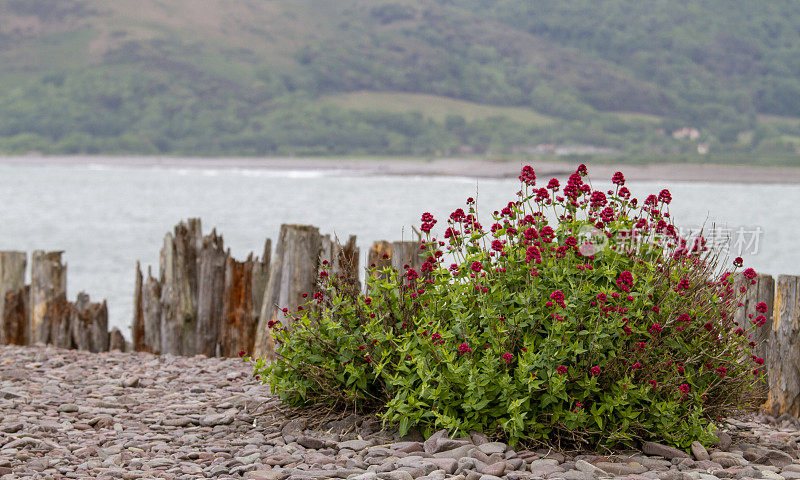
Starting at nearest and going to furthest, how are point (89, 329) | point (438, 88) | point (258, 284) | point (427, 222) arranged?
point (427, 222) < point (258, 284) < point (89, 329) < point (438, 88)

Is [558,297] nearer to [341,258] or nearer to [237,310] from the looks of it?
[341,258]

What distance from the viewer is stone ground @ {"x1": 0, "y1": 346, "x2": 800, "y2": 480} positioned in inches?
163

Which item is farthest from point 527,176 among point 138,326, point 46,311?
point 46,311

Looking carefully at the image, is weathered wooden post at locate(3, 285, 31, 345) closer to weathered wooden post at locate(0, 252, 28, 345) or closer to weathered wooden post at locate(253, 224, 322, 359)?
weathered wooden post at locate(0, 252, 28, 345)

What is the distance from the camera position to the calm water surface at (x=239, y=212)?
23.5m

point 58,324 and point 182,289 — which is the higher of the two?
point 182,289

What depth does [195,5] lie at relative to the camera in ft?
386

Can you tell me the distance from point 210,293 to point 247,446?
3.38 metres

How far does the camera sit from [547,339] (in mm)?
4309

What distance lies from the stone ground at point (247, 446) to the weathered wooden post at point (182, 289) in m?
1.78

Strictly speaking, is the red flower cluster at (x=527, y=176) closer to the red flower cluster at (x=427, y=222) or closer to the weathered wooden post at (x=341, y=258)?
the red flower cluster at (x=427, y=222)

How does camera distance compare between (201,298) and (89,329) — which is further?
(89,329)

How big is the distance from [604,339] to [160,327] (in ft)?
16.1

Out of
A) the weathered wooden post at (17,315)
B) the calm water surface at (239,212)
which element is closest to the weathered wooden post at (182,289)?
the weathered wooden post at (17,315)
